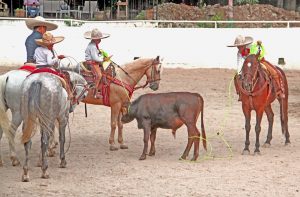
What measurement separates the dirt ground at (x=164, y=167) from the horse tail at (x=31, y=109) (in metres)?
0.67

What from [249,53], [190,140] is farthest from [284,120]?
[190,140]

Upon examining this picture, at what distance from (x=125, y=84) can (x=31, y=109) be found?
10.2 feet

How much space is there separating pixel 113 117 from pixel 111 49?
1158 cm

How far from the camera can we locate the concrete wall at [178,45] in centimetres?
2488

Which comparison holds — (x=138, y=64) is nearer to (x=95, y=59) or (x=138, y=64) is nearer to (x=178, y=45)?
(x=95, y=59)

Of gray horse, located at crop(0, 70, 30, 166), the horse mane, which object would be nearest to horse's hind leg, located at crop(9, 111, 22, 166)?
gray horse, located at crop(0, 70, 30, 166)

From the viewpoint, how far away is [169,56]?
25.0 meters

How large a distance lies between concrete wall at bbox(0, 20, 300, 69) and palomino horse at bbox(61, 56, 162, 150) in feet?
36.6

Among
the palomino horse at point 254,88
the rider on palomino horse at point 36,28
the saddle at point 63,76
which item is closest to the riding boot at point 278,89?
the palomino horse at point 254,88

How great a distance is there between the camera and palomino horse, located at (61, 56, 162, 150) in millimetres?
13445

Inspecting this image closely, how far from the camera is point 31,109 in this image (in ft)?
35.3

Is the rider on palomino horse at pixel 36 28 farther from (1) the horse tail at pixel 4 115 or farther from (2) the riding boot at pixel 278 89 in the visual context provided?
(2) the riding boot at pixel 278 89

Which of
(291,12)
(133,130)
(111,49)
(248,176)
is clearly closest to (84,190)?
(248,176)

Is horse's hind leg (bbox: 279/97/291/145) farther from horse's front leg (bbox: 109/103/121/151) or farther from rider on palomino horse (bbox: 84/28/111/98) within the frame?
rider on palomino horse (bbox: 84/28/111/98)
